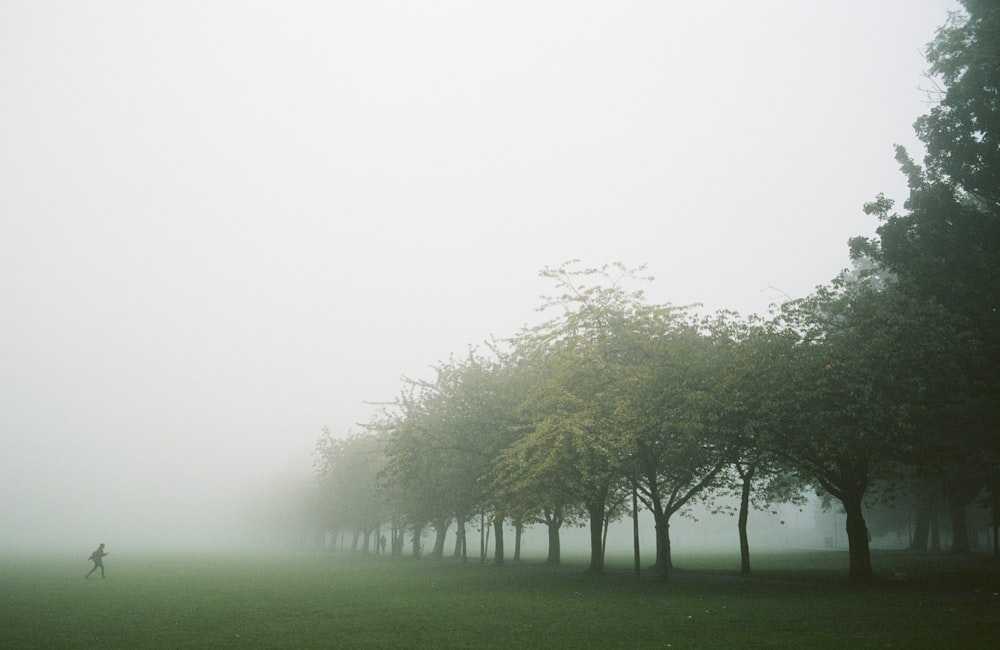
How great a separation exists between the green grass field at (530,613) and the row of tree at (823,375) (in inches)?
160

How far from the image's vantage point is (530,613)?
21797mm

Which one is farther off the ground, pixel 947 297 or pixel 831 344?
pixel 947 297

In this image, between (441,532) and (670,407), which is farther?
(441,532)

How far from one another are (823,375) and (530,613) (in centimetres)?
1590

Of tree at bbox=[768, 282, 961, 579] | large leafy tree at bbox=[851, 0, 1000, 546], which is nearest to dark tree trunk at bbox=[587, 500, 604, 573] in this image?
tree at bbox=[768, 282, 961, 579]

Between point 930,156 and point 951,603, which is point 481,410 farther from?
point 930,156

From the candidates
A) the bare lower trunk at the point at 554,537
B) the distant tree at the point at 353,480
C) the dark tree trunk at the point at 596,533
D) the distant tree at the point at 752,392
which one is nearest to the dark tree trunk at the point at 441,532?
the distant tree at the point at 353,480

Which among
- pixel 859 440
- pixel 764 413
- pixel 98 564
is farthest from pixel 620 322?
pixel 98 564

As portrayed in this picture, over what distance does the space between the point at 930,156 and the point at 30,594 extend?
51.8m

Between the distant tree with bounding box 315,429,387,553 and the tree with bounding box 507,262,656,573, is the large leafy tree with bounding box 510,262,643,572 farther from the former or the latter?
the distant tree with bounding box 315,429,387,553

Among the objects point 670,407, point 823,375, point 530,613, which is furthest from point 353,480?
point 823,375

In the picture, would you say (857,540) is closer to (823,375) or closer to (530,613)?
(823,375)

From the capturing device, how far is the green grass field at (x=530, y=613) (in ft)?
53.8

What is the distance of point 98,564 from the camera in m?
42.0
